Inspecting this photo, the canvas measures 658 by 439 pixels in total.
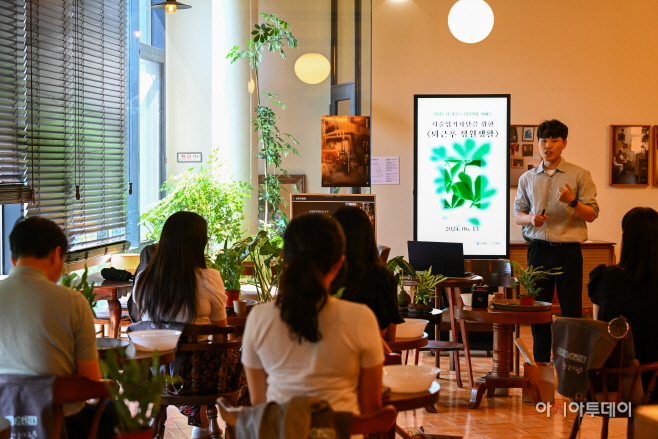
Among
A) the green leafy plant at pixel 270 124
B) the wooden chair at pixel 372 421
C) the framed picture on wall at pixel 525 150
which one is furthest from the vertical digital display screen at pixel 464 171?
the wooden chair at pixel 372 421

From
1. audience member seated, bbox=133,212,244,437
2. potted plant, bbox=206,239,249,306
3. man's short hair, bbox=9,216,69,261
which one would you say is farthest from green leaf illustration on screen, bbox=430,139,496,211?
man's short hair, bbox=9,216,69,261

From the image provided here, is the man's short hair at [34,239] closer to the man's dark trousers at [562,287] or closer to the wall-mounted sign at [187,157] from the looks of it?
the man's dark trousers at [562,287]

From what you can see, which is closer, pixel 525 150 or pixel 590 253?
pixel 590 253

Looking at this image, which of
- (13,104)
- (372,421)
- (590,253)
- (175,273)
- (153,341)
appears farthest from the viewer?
A: (590,253)

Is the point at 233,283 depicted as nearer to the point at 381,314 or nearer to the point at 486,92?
the point at 381,314

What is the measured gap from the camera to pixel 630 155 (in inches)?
328

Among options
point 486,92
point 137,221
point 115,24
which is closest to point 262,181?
point 137,221

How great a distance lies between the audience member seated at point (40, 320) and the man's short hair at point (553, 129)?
3870 millimetres

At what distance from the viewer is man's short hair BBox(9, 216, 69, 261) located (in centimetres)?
240

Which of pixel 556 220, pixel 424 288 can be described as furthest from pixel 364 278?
pixel 556 220

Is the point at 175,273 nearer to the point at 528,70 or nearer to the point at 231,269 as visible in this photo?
the point at 231,269

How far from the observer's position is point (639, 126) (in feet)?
27.2

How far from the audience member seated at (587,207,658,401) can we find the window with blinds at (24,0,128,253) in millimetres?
3998

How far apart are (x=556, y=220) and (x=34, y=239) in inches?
157
